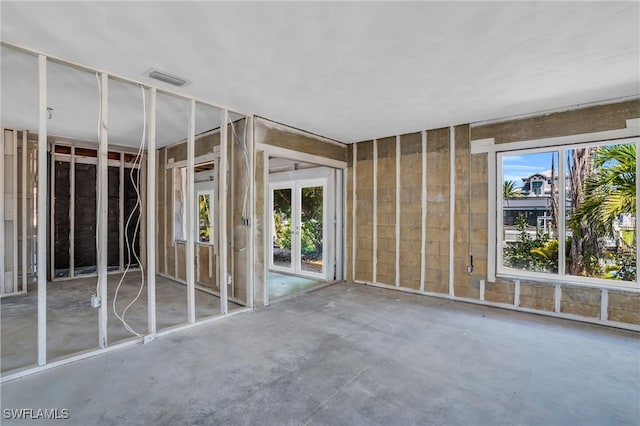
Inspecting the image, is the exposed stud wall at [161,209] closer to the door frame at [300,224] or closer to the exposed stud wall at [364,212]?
the door frame at [300,224]

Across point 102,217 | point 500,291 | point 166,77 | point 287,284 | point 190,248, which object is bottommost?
point 287,284


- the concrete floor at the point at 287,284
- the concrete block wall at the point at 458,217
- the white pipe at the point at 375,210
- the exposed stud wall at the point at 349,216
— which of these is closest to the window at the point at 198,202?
the concrete floor at the point at 287,284

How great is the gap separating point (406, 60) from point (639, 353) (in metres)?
3.60

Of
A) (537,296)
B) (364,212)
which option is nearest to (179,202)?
(364,212)

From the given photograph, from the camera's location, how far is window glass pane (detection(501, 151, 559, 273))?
411 cm

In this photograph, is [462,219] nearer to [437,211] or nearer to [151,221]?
[437,211]

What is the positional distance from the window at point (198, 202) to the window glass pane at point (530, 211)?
5088 mm

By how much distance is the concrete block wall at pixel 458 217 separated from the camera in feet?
12.2

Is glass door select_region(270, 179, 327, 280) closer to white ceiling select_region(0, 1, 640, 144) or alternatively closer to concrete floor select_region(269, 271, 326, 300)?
concrete floor select_region(269, 271, 326, 300)

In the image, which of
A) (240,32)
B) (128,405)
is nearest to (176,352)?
(128,405)

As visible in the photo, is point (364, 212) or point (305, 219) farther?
point (305, 219)

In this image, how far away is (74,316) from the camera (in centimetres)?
387

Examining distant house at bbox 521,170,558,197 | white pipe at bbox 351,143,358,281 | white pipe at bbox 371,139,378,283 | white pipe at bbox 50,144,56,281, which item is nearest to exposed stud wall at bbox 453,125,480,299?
distant house at bbox 521,170,558,197

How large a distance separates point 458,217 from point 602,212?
166 cm
